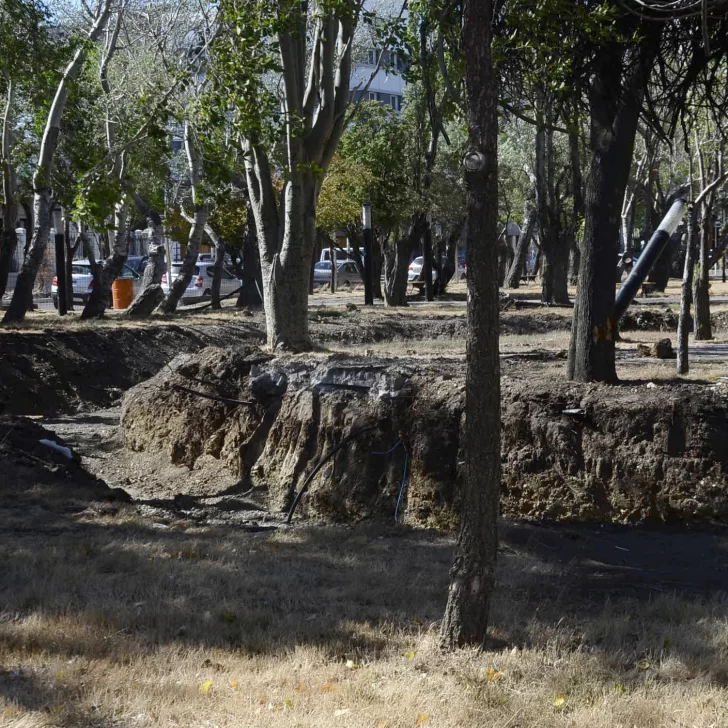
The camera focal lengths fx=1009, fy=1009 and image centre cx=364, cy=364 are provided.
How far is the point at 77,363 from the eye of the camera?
17.2 metres

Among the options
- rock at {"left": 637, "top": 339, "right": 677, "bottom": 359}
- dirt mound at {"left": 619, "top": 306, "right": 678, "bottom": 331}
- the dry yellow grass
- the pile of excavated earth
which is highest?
dirt mound at {"left": 619, "top": 306, "right": 678, "bottom": 331}

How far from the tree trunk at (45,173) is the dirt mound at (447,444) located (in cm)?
865

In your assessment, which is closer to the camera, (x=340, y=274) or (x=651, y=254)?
(x=651, y=254)

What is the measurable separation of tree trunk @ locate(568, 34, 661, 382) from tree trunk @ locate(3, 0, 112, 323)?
395 inches

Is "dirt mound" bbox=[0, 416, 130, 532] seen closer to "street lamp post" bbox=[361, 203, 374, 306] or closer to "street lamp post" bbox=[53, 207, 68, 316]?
"street lamp post" bbox=[53, 207, 68, 316]

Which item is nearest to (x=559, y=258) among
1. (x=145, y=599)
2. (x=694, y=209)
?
(x=694, y=209)

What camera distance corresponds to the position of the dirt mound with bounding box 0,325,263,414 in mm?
16109

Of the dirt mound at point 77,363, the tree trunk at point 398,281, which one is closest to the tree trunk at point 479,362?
the dirt mound at point 77,363

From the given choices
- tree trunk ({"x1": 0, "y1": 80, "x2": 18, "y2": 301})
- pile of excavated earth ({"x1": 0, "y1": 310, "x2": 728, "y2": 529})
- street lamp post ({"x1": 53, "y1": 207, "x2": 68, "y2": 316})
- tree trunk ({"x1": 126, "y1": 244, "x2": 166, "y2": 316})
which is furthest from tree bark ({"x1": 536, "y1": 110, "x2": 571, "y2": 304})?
pile of excavated earth ({"x1": 0, "y1": 310, "x2": 728, "y2": 529})

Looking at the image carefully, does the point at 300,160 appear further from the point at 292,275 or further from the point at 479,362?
the point at 479,362

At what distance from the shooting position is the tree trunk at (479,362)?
197 inches

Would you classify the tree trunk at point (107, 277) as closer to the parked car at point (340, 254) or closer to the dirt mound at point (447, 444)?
the dirt mound at point (447, 444)

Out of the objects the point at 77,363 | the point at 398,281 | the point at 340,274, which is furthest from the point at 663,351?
the point at 340,274

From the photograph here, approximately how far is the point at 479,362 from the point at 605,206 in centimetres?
527
